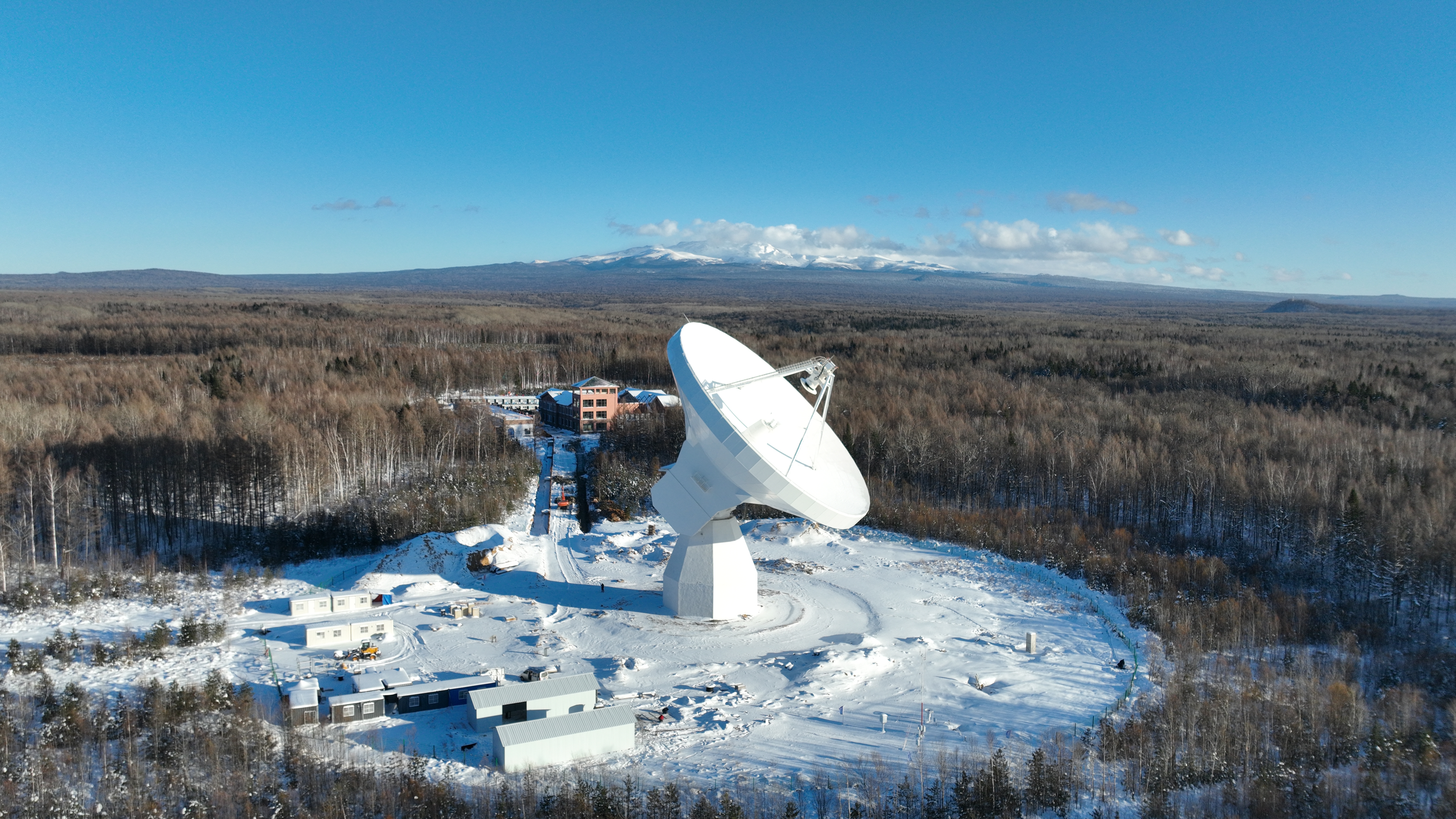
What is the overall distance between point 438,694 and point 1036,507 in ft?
103

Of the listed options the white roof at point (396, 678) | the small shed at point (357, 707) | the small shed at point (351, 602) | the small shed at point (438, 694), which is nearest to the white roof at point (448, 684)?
the small shed at point (438, 694)

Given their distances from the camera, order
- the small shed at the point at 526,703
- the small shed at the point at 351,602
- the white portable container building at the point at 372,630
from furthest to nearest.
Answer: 1. the small shed at the point at 351,602
2. the white portable container building at the point at 372,630
3. the small shed at the point at 526,703

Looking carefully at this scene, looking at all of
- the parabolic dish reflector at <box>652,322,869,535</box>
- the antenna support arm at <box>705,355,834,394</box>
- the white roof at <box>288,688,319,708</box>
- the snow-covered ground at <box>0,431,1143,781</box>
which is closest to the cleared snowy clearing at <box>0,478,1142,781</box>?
the snow-covered ground at <box>0,431,1143,781</box>

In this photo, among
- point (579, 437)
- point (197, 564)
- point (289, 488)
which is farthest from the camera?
point (579, 437)

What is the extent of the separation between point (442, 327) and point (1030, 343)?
85.0 metres

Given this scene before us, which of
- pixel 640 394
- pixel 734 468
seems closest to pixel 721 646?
pixel 734 468

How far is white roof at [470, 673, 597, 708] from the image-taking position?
824 inches

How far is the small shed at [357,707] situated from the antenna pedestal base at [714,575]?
9634 mm

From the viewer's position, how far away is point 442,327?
136625 millimetres

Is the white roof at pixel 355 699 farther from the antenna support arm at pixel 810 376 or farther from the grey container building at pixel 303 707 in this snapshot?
the antenna support arm at pixel 810 376

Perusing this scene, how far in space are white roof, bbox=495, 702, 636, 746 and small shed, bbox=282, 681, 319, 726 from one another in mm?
4466

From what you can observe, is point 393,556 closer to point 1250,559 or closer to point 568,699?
point 568,699

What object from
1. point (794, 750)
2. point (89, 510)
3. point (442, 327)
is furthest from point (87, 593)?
point (442, 327)

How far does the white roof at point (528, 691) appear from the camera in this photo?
68.7 feet
